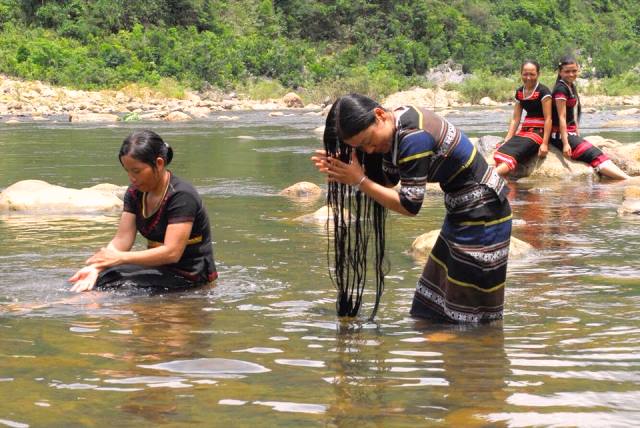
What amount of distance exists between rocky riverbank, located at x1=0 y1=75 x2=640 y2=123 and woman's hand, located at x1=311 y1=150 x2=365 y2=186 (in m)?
22.3

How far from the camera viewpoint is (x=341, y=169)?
14.1ft

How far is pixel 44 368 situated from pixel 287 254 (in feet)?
10.8

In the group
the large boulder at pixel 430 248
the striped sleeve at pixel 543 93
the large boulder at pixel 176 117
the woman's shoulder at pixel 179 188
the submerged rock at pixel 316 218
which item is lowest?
the large boulder at pixel 176 117

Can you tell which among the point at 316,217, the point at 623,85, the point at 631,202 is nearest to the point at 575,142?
the point at 631,202

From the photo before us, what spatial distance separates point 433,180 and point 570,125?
7013 mm

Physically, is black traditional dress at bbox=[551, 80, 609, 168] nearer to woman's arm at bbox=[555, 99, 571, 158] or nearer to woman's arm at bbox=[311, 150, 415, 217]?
woman's arm at bbox=[555, 99, 571, 158]

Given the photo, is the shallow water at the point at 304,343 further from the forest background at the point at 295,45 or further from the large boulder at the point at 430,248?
the forest background at the point at 295,45

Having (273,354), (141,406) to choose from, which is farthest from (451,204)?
(141,406)

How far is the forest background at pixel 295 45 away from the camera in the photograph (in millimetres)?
36469

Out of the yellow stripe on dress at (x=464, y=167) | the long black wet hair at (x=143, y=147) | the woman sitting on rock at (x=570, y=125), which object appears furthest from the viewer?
the woman sitting on rock at (x=570, y=125)

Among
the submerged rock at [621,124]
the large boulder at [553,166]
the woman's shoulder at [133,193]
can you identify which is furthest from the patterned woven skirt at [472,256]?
the submerged rock at [621,124]

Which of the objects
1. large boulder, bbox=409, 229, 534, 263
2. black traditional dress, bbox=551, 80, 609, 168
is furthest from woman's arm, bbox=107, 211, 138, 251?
black traditional dress, bbox=551, 80, 609, 168

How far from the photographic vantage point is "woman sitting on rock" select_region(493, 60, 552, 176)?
10.6 metres

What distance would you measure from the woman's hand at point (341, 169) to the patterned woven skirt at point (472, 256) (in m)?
0.51
